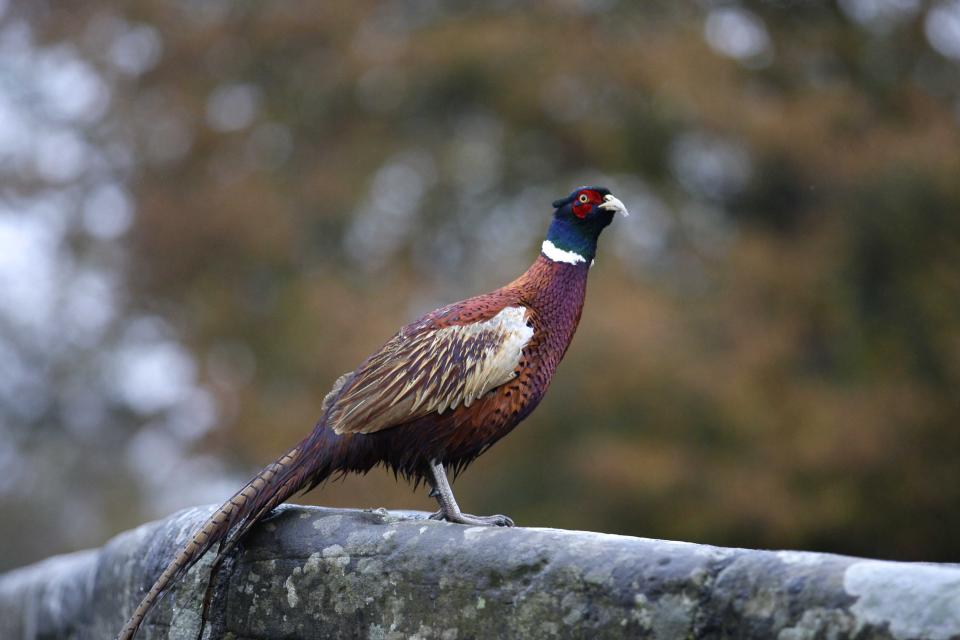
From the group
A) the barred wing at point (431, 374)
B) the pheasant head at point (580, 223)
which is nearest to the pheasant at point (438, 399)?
the barred wing at point (431, 374)

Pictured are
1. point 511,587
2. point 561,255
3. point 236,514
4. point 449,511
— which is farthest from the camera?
point 561,255

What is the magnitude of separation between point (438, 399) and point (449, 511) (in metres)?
0.38

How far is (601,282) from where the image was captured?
14453 mm

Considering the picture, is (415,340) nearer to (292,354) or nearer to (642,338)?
(642,338)

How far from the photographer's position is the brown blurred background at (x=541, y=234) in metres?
13.8

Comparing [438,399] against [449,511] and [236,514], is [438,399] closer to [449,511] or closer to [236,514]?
[449,511]

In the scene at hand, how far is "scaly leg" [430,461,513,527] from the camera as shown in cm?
432

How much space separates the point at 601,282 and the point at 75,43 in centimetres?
886

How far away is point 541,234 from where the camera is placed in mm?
15562

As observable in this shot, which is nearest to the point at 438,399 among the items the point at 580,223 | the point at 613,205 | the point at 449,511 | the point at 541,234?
the point at 449,511

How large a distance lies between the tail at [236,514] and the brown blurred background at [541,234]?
29.9 ft

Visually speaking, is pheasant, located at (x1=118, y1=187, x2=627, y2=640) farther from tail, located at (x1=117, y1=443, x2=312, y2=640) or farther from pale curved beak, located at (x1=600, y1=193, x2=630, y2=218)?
pale curved beak, located at (x1=600, y1=193, x2=630, y2=218)

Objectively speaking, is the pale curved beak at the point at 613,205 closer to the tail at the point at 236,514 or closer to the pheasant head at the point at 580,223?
the pheasant head at the point at 580,223

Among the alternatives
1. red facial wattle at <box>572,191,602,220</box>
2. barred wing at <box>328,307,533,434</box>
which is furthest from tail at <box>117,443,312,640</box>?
red facial wattle at <box>572,191,602,220</box>
